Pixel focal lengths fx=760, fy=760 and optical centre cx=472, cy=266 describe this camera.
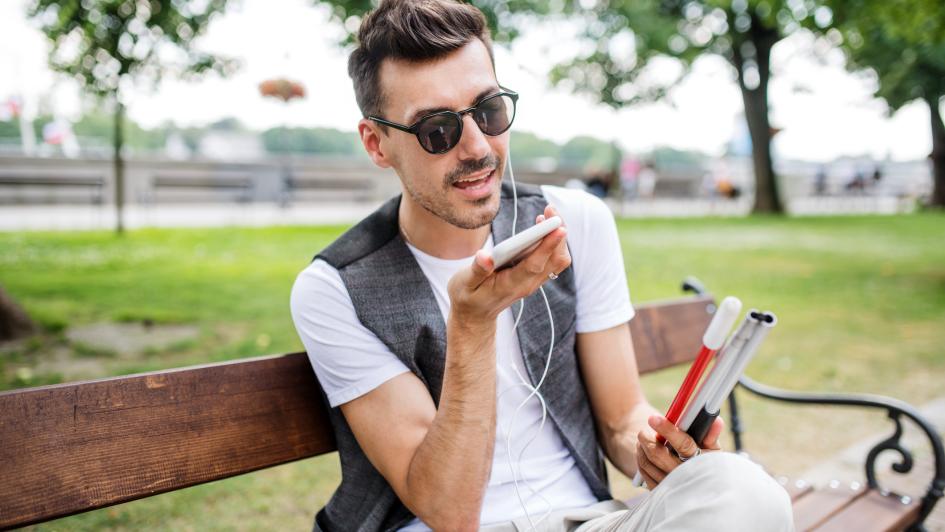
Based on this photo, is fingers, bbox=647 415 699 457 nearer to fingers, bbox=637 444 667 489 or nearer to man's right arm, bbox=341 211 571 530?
fingers, bbox=637 444 667 489

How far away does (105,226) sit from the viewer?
15.3m

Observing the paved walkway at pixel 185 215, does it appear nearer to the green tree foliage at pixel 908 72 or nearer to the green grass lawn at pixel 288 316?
the green grass lawn at pixel 288 316

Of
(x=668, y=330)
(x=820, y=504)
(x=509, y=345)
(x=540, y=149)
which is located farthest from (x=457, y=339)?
(x=540, y=149)

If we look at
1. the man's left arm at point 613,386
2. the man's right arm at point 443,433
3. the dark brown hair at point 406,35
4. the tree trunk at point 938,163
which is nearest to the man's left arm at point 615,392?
the man's left arm at point 613,386

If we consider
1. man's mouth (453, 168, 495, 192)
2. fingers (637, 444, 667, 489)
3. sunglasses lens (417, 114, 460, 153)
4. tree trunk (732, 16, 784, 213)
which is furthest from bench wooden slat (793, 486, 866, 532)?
tree trunk (732, 16, 784, 213)

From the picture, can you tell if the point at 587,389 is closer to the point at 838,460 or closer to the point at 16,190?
the point at 838,460

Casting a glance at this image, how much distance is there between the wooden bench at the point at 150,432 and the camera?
1.71 meters

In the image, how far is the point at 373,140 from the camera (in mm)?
2156

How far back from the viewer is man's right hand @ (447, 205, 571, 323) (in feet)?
4.84

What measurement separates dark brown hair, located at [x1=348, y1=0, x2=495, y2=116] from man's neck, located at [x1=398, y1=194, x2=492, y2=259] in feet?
0.99

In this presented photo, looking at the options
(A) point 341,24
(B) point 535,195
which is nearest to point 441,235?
(B) point 535,195

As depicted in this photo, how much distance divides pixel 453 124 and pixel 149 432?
107 centimetres

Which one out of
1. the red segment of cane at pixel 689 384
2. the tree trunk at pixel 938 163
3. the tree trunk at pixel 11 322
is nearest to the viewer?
the red segment of cane at pixel 689 384

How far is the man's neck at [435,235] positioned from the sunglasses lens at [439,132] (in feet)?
0.81
